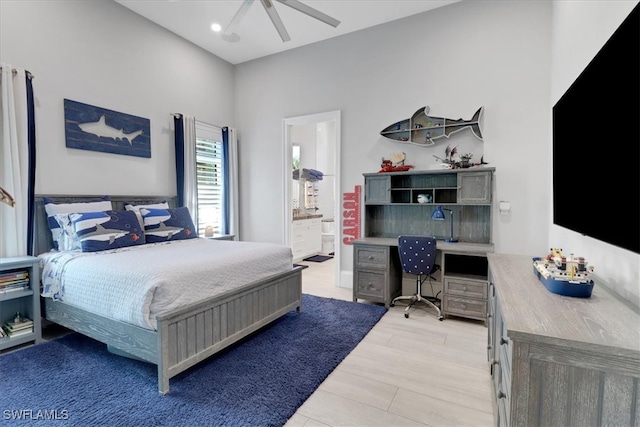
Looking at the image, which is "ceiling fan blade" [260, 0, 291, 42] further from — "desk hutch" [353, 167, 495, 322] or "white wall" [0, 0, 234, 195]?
"white wall" [0, 0, 234, 195]

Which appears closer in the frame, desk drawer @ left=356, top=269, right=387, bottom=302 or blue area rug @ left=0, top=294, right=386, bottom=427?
blue area rug @ left=0, top=294, right=386, bottom=427

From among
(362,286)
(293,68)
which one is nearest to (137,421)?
(362,286)

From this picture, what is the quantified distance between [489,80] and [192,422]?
402 cm

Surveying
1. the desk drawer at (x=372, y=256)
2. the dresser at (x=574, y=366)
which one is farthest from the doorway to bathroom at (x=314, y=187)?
the dresser at (x=574, y=366)

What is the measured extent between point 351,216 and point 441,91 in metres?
1.88

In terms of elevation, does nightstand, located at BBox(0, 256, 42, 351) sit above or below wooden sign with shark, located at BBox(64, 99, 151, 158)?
below

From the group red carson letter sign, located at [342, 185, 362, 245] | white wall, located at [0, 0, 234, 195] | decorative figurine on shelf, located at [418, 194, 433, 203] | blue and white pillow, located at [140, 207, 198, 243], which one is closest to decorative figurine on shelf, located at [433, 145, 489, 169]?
decorative figurine on shelf, located at [418, 194, 433, 203]

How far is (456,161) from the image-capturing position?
355 centimetres

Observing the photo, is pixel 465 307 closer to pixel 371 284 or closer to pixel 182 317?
pixel 371 284

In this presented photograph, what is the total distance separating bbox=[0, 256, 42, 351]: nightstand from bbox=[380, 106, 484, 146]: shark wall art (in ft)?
12.4

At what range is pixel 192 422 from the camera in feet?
5.62

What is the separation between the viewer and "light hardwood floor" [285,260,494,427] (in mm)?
1777

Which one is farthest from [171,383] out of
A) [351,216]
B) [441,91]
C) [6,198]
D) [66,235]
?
[441,91]

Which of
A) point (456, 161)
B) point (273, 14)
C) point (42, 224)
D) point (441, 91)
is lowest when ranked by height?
point (42, 224)
